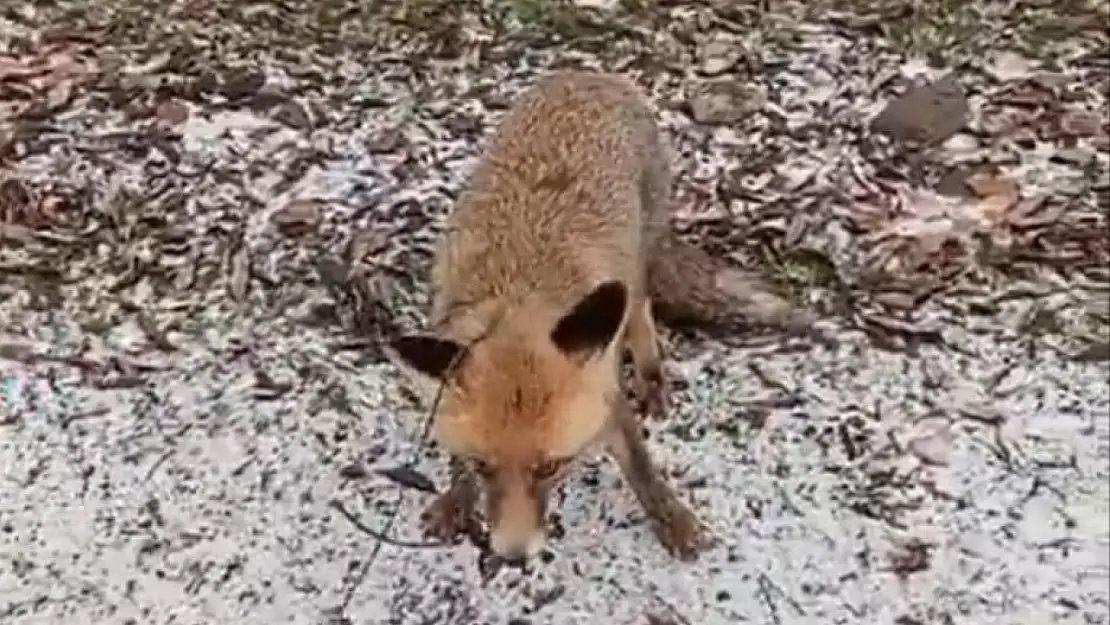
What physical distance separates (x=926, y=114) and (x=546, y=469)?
2.42 meters

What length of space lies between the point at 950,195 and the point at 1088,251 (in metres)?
0.43

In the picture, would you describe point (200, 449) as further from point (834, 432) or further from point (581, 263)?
point (834, 432)

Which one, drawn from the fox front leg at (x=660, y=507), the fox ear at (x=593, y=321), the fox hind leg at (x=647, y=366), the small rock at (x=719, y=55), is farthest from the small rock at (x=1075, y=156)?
the fox ear at (x=593, y=321)

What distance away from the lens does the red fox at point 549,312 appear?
3566mm

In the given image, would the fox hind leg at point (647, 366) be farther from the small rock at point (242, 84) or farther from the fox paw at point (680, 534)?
the small rock at point (242, 84)

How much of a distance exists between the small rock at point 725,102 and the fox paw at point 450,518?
1785 mm

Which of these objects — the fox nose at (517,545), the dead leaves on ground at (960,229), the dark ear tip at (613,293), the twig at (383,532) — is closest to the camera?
the dark ear tip at (613,293)

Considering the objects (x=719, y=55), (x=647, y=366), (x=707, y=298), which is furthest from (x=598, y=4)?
(x=647, y=366)

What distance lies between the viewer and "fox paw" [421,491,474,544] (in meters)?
4.21

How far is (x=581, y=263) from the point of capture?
395 cm

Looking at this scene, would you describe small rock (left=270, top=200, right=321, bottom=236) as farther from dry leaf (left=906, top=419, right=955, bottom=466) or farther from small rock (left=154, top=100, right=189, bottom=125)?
dry leaf (left=906, top=419, right=955, bottom=466)

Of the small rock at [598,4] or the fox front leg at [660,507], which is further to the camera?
the small rock at [598,4]

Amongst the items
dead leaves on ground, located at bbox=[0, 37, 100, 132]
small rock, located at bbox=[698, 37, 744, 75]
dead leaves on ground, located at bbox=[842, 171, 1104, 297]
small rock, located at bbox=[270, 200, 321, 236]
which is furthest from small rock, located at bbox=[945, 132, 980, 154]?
dead leaves on ground, located at bbox=[0, 37, 100, 132]

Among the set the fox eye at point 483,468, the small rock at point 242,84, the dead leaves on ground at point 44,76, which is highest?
the fox eye at point 483,468
